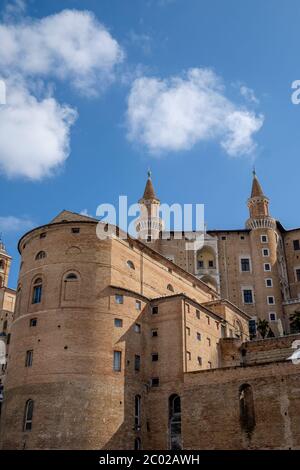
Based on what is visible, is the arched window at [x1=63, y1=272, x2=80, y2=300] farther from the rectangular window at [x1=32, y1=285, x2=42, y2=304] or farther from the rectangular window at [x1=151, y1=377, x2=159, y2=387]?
the rectangular window at [x1=151, y1=377, x2=159, y2=387]

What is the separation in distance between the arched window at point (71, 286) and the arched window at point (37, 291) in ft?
6.08

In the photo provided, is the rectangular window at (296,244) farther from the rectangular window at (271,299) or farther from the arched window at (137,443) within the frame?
the arched window at (137,443)

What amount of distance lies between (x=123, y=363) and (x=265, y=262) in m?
30.8

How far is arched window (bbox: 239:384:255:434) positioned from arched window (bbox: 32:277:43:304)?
14297 millimetres

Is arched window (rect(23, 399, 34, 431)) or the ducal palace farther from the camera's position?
arched window (rect(23, 399, 34, 431))

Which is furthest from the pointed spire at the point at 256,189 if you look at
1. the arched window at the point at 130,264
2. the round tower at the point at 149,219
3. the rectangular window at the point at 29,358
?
the rectangular window at the point at 29,358

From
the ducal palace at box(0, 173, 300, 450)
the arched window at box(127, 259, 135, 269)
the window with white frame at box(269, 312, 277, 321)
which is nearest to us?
the ducal palace at box(0, 173, 300, 450)

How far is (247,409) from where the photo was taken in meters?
31.2

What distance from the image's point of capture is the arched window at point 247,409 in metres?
30.1

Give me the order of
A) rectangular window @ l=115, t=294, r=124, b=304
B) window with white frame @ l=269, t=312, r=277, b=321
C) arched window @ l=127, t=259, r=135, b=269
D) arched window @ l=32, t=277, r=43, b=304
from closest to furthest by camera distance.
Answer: arched window @ l=32, t=277, r=43, b=304 → rectangular window @ l=115, t=294, r=124, b=304 → arched window @ l=127, t=259, r=135, b=269 → window with white frame @ l=269, t=312, r=277, b=321

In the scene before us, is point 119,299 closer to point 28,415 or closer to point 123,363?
point 123,363

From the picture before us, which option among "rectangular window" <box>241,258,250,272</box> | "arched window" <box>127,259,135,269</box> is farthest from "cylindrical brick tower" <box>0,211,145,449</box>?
"rectangular window" <box>241,258,250,272</box>

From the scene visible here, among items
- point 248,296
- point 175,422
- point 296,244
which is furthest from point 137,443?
point 296,244

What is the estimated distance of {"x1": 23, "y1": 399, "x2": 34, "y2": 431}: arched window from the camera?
3113 centimetres
